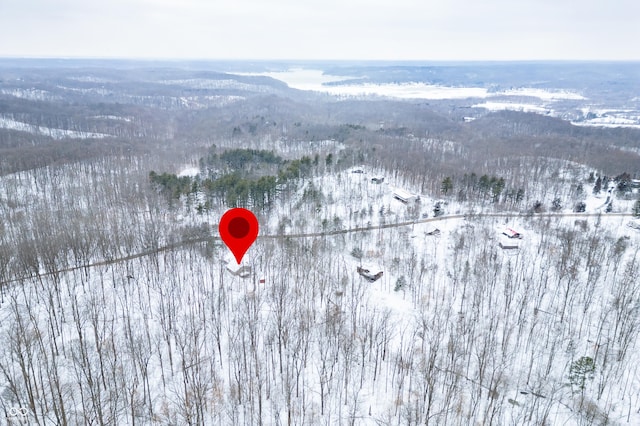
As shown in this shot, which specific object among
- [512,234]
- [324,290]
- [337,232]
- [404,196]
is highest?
[404,196]

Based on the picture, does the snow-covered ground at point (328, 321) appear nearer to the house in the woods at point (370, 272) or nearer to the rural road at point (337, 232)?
the rural road at point (337, 232)

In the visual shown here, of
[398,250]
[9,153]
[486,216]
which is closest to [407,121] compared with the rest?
[486,216]

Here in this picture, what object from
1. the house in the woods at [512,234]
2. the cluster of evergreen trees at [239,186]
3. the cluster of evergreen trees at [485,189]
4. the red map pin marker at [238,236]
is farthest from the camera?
the cluster of evergreen trees at [485,189]

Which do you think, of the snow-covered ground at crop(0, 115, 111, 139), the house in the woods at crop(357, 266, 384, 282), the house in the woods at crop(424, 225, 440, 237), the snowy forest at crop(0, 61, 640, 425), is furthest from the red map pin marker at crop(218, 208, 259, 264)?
the snow-covered ground at crop(0, 115, 111, 139)

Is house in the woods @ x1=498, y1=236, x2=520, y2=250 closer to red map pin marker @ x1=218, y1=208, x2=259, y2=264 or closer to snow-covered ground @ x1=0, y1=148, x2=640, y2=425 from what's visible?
snow-covered ground @ x1=0, y1=148, x2=640, y2=425

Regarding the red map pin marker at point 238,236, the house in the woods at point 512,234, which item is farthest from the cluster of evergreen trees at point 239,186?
the house in the woods at point 512,234

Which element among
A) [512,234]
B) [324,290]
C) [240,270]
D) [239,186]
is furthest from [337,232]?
[512,234]

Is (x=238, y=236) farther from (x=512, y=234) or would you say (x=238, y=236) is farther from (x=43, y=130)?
(x=43, y=130)
